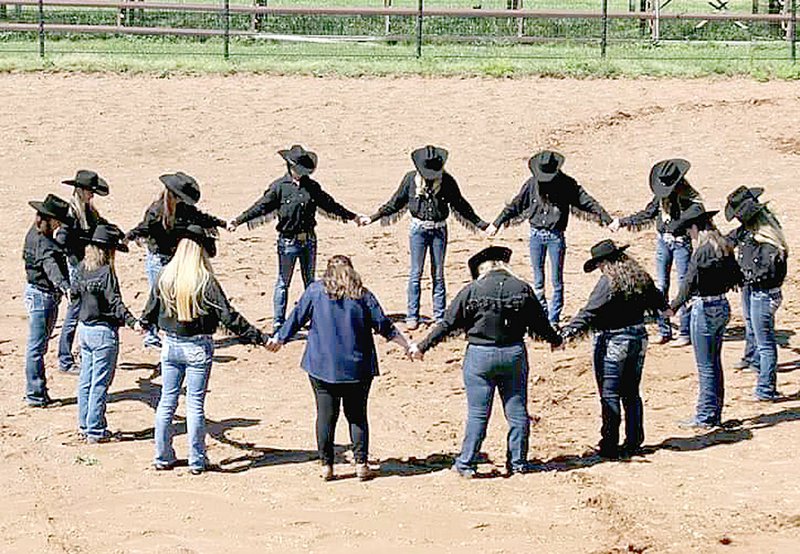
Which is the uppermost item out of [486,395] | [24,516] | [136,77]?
[136,77]

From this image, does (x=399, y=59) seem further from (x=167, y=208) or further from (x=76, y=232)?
(x=76, y=232)

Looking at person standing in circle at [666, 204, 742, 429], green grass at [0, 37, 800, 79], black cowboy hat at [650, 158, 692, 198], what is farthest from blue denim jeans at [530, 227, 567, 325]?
green grass at [0, 37, 800, 79]

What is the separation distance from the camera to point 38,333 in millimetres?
14352

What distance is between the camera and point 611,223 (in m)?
16.2

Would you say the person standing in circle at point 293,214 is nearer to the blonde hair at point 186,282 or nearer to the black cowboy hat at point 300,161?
the black cowboy hat at point 300,161

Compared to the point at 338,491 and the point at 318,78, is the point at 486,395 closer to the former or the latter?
the point at 338,491

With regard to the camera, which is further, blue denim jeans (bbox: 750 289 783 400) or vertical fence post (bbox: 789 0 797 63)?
vertical fence post (bbox: 789 0 797 63)

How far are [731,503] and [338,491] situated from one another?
9.36 ft

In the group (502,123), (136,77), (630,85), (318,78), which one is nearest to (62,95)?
(136,77)

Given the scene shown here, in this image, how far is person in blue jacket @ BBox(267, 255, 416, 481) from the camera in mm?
12047

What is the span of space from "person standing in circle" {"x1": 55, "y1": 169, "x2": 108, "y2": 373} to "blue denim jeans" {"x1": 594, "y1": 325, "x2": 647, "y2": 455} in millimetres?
4258

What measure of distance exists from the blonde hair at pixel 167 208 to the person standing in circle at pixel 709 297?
458 cm

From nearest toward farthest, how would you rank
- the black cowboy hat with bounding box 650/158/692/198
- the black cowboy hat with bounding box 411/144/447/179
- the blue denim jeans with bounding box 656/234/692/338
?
the black cowboy hat with bounding box 650/158/692/198 < the blue denim jeans with bounding box 656/234/692/338 < the black cowboy hat with bounding box 411/144/447/179

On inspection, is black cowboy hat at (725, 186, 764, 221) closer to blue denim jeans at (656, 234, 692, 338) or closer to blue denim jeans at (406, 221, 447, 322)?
blue denim jeans at (656, 234, 692, 338)
